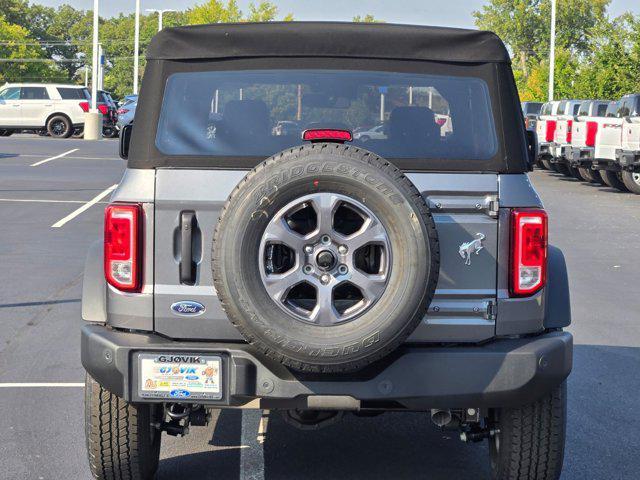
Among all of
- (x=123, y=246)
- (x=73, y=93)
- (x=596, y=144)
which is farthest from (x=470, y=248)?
(x=73, y=93)

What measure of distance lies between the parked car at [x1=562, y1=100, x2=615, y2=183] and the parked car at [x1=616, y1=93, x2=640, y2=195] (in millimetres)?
1371

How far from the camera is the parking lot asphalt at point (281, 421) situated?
5824 millimetres

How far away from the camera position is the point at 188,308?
485cm

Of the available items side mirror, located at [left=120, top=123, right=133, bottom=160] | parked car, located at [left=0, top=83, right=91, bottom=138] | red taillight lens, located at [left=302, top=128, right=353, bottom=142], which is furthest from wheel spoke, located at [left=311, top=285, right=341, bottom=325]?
parked car, located at [left=0, top=83, right=91, bottom=138]

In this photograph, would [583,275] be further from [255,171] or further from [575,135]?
[575,135]

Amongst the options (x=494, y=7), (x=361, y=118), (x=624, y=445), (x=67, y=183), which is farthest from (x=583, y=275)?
(x=494, y=7)

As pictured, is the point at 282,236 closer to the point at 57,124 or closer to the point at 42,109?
the point at 42,109

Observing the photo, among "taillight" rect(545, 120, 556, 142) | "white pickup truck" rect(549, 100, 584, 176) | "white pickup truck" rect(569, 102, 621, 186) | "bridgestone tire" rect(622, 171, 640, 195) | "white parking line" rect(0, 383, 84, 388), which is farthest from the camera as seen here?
"taillight" rect(545, 120, 556, 142)

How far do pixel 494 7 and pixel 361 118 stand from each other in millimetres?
115714

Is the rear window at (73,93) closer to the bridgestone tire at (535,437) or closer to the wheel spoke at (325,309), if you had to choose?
the bridgestone tire at (535,437)

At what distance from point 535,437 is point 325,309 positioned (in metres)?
1.22

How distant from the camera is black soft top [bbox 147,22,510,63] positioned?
199 inches

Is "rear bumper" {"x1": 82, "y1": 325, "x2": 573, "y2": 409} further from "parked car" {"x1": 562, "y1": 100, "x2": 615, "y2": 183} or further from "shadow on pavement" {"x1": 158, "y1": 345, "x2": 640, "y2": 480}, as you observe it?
"parked car" {"x1": 562, "y1": 100, "x2": 615, "y2": 183}

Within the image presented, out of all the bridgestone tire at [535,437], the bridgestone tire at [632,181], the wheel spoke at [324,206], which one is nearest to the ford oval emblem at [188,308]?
the wheel spoke at [324,206]
